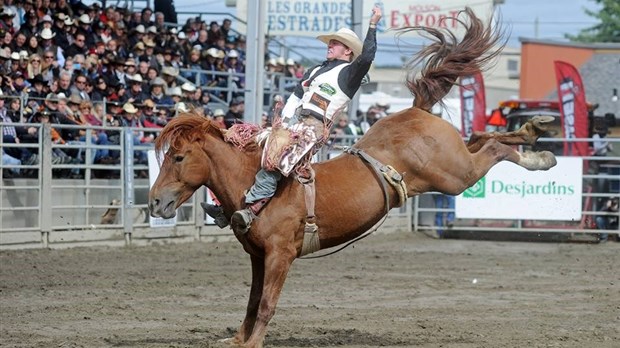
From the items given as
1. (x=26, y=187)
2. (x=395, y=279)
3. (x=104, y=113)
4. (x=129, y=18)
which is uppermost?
(x=129, y=18)

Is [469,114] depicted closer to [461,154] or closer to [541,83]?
[461,154]

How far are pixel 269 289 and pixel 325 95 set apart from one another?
150 cm

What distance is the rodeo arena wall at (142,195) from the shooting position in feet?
45.3

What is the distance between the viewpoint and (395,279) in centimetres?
1204

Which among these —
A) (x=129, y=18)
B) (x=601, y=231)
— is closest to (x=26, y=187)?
(x=129, y=18)

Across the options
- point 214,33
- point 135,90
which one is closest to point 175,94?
point 135,90

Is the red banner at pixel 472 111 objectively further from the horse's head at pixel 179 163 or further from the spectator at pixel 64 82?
the horse's head at pixel 179 163

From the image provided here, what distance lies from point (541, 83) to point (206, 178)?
3424 centimetres

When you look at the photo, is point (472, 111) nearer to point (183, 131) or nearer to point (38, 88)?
point (38, 88)

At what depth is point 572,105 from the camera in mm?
19031

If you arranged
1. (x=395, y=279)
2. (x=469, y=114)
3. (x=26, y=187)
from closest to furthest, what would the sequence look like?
1. (x=395, y=279)
2. (x=26, y=187)
3. (x=469, y=114)

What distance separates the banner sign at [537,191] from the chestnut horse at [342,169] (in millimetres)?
8443

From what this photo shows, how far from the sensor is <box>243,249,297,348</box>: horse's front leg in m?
7.25

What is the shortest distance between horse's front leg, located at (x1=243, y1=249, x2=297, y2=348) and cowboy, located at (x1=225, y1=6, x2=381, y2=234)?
0.30 meters
